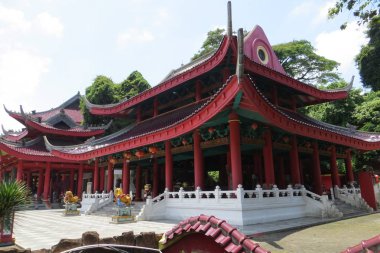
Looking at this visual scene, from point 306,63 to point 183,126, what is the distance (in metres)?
31.4

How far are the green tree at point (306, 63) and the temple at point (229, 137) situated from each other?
55.8ft

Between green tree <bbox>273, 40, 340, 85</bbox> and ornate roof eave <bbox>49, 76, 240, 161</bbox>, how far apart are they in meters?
29.0

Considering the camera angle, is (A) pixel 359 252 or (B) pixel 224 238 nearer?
(A) pixel 359 252

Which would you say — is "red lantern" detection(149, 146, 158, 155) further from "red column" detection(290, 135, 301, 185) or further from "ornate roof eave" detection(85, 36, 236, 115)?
"red column" detection(290, 135, 301, 185)

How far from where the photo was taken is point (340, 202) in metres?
15.0

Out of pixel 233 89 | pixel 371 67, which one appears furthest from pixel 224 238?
pixel 371 67

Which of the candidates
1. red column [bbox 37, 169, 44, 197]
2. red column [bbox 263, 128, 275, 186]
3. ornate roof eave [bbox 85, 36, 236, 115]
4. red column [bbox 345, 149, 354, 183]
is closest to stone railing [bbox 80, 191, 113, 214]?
ornate roof eave [bbox 85, 36, 236, 115]

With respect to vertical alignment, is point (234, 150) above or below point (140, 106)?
below

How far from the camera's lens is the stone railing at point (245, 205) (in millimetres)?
10191

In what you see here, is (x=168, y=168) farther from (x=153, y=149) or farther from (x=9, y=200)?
(x=9, y=200)

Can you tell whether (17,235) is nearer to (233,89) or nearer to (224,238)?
(233,89)

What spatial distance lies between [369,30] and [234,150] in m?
37.9

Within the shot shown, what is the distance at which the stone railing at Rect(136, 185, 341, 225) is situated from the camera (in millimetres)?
10191

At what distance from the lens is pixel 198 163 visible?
493 inches
